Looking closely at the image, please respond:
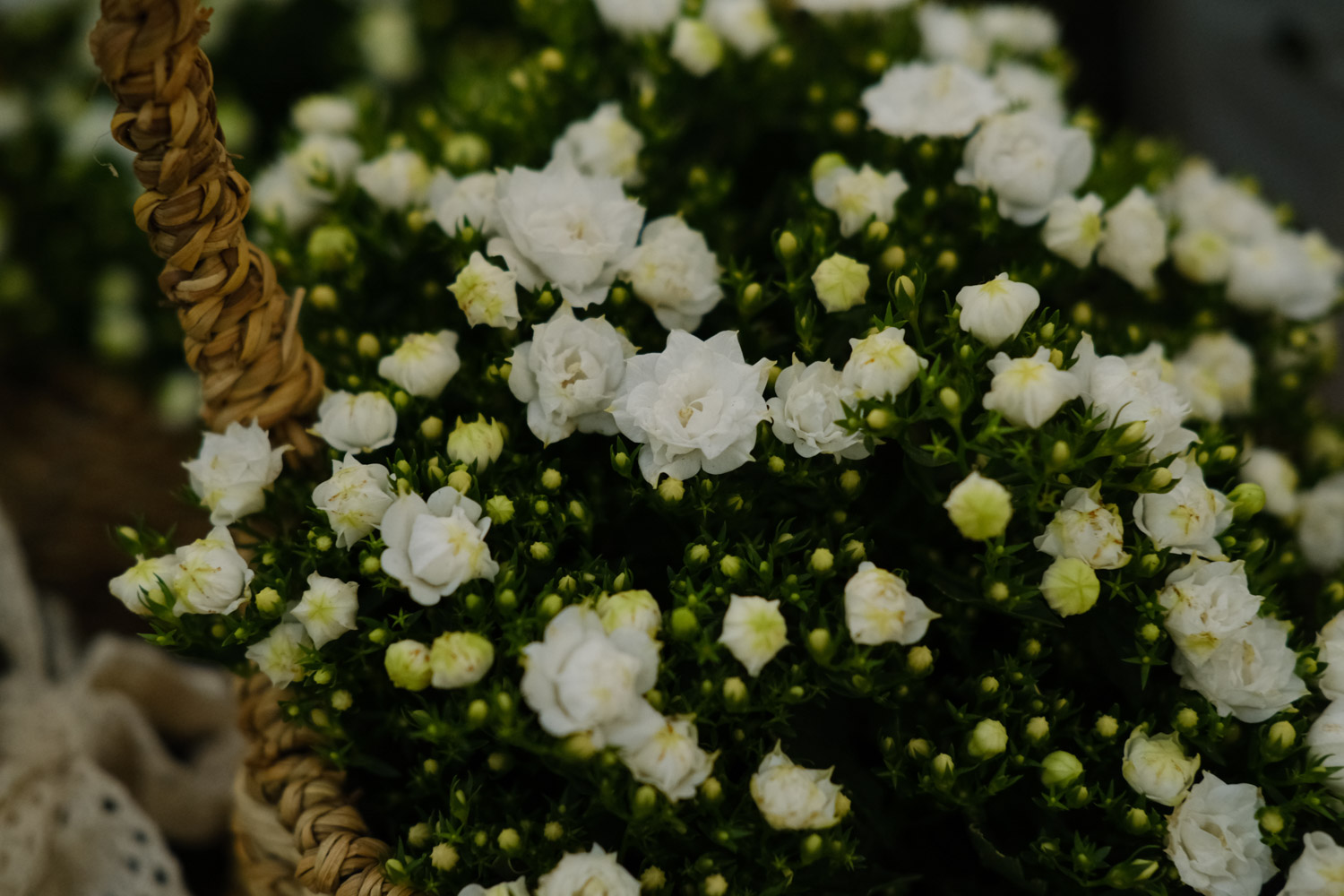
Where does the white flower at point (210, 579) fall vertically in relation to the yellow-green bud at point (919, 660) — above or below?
below

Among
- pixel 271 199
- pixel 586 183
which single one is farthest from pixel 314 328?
pixel 586 183

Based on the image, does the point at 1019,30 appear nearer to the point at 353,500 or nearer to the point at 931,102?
the point at 931,102

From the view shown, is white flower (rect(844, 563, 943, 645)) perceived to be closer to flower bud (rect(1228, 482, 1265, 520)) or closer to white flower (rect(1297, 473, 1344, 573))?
flower bud (rect(1228, 482, 1265, 520))

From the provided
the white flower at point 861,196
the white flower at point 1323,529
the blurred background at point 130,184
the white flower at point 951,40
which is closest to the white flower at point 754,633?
the white flower at point 861,196

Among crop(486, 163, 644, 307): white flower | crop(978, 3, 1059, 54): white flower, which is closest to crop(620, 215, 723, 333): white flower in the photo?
crop(486, 163, 644, 307): white flower

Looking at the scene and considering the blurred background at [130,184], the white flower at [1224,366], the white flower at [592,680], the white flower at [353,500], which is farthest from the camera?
the blurred background at [130,184]

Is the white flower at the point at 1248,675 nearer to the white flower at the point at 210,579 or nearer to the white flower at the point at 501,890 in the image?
the white flower at the point at 501,890
